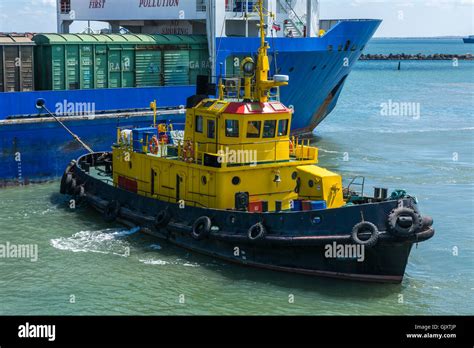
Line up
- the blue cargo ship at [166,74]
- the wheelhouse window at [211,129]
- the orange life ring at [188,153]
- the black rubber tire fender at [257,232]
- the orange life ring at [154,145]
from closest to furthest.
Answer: the black rubber tire fender at [257,232], the wheelhouse window at [211,129], the orange life ring at [188,153], the orange life ring at [154,145], the blue cargo ship at [166,74]

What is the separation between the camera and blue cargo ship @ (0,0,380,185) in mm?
24688

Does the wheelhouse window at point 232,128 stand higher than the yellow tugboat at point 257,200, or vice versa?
the wheelhouse window at point 232,128

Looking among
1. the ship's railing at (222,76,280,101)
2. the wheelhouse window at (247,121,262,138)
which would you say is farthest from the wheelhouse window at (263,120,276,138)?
the ship's railing at (222,76,280,101)

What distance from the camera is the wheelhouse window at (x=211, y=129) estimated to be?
17453 millimetres

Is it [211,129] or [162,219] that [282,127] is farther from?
[162,219]

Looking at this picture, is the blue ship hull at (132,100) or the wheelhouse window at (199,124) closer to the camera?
the wheelhouse window at (199,124)

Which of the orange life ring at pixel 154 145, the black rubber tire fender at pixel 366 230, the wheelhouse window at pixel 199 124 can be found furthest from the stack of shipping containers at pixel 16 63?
the black rubber tire fender at pixel 366 230

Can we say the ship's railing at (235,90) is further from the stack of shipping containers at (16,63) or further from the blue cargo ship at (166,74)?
the stack of shipping containers at (16,63)

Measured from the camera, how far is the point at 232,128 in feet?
56.4

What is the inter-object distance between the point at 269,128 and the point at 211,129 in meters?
1.31

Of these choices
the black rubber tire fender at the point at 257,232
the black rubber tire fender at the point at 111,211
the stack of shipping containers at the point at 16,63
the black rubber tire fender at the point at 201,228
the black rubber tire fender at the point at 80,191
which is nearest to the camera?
the black rubber tire fender at the point at 257,232

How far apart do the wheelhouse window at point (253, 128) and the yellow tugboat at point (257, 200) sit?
2 centimetres

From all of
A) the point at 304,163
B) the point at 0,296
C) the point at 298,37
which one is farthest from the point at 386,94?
the point at 0,296
